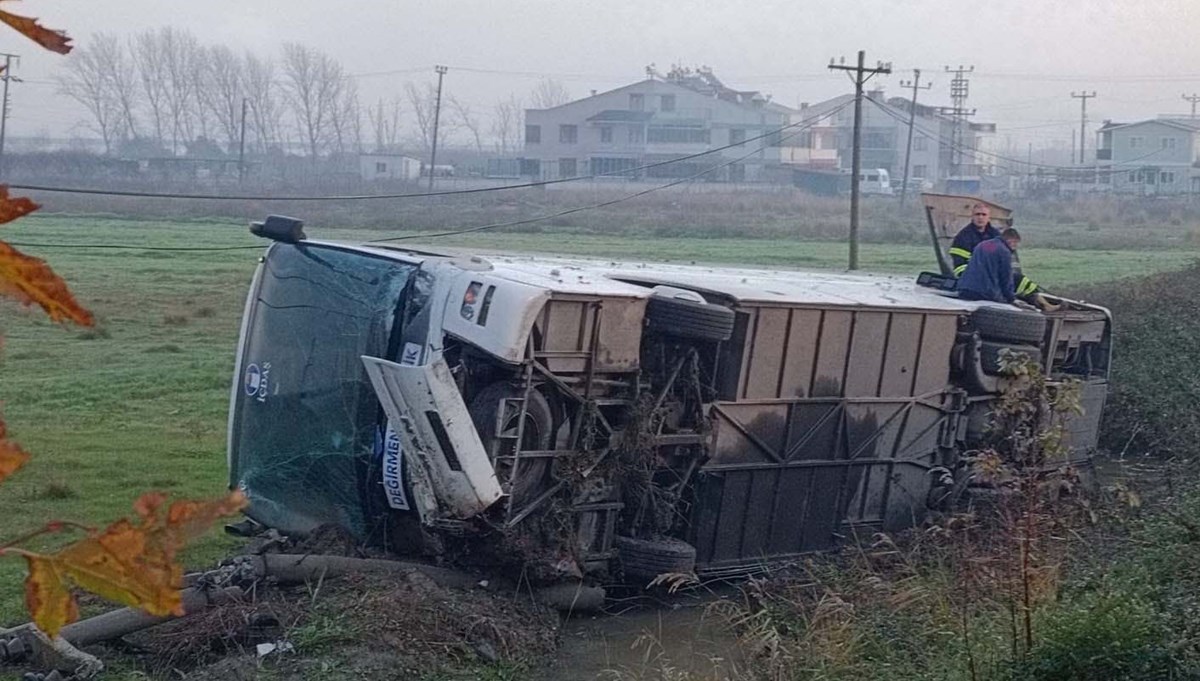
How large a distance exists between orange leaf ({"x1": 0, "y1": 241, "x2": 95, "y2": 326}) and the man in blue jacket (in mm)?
9845

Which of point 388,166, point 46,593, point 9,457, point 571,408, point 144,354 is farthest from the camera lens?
point 388,166

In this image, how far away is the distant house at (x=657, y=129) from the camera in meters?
77.1

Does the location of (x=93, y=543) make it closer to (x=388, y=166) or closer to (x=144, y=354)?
(x=144, y=354)

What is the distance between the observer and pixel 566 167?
76.9 meters

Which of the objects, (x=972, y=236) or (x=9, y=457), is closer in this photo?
(x=9, y=457)

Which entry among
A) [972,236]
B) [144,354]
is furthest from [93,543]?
[144,354]

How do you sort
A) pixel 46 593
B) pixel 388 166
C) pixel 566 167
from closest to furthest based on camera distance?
pixel 46 593
pixel 388 166
pixel 566 167

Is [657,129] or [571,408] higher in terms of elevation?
[657,129]

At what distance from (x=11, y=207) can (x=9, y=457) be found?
289mm

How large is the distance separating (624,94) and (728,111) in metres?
6.18

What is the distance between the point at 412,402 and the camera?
24.1 ft

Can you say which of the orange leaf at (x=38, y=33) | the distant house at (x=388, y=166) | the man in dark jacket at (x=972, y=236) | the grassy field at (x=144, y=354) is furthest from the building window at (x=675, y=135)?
the orange leaf at (x=38, y=33)

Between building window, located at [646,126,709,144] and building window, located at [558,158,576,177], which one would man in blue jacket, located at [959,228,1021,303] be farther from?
building window, located at [646,126,709,144]

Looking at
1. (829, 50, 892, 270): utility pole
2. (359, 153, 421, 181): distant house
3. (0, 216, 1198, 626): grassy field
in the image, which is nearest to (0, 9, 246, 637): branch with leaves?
(0, 216, 1198, 626): grassy field
